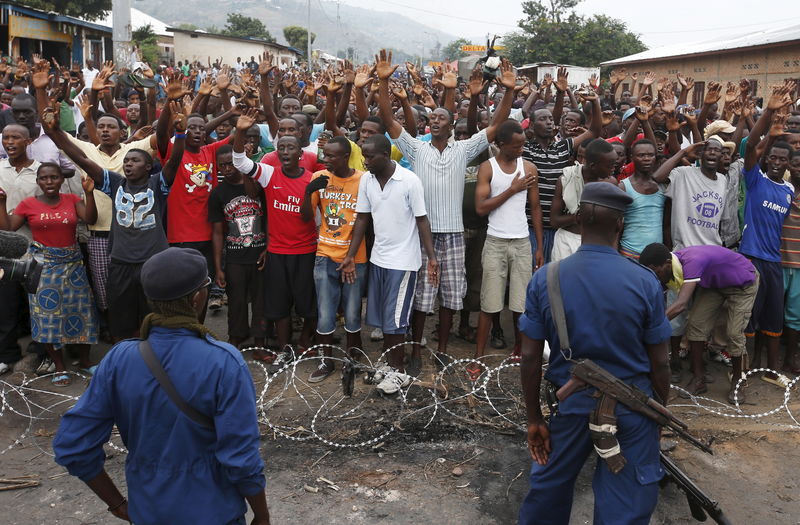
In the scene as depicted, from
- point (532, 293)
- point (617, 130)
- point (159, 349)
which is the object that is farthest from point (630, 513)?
point (617, 130)

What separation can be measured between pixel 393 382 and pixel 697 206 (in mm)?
3129

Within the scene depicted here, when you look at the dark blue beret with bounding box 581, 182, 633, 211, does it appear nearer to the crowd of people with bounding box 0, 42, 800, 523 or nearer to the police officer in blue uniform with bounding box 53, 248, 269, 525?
the police officer in blue uniform with bounding box 53, 248, 269, 525

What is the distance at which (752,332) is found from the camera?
632 cm

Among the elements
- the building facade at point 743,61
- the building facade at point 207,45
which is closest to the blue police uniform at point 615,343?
the building facade at point 743,61

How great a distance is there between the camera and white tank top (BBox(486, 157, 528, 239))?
610cm

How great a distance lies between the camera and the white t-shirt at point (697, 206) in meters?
6.25

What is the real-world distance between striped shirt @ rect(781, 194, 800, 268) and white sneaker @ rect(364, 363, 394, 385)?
3.67 meters

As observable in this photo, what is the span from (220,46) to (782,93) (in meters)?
56.4

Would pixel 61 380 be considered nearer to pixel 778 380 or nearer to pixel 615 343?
pixel 615 343

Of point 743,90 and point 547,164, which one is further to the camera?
point 743,90

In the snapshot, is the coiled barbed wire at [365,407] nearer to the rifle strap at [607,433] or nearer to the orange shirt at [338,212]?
the orange shirt at [338,212]

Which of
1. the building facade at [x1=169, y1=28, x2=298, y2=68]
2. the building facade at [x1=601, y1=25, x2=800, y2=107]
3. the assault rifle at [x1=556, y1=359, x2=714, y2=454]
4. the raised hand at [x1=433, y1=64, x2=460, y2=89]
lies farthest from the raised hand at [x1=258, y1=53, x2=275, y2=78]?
the building facade at [x1=169, y1=28, x2=298, y2=68]

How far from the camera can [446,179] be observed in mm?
6145

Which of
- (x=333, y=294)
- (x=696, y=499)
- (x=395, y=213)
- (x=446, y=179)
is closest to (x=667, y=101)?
(x=446, y=179)
